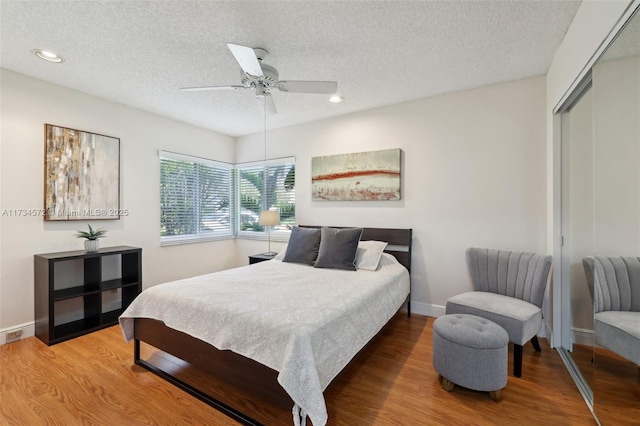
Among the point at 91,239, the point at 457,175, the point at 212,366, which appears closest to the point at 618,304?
the point at 457,175

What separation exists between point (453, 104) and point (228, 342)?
3.32m

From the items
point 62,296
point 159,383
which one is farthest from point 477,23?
point 62,296

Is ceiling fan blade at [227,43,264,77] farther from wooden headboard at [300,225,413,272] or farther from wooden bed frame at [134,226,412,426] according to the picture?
wooden headboard at [300,225,413,272]

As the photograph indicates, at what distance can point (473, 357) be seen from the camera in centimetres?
188

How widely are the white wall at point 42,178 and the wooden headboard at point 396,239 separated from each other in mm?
2824

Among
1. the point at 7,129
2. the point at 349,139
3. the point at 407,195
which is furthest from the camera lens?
the point at 349,139

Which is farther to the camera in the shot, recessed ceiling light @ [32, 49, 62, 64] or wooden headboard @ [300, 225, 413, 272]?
wooden headboard @ [300, 225, 413, 272]

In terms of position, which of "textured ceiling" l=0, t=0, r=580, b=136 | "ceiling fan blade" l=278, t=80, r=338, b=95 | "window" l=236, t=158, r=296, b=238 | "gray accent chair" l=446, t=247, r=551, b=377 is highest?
"textured ceiling" l=0, t=0, r=580, b=136

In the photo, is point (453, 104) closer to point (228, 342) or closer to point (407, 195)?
point (407, 195)

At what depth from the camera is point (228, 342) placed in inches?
67.7

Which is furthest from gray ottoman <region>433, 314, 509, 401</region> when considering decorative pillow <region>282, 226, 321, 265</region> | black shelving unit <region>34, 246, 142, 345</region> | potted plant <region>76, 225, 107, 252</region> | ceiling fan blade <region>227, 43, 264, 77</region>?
potted plant <region>76, 225, 107, 252</region>

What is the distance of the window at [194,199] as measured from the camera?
4125mm

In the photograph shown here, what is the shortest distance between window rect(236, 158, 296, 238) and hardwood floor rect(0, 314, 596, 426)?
2.65 m

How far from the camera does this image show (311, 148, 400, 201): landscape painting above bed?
11.7 feet
